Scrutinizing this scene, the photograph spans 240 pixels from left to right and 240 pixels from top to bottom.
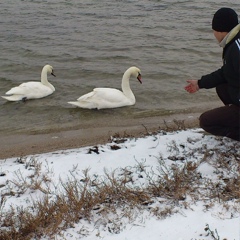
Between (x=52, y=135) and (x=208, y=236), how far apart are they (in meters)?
4.27

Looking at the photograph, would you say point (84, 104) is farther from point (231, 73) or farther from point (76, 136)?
point (231, 73)

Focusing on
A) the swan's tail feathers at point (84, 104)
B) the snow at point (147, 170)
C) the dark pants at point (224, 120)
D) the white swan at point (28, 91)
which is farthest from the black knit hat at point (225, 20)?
the white swan at point (28, 91)

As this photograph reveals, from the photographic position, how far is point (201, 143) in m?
5.21

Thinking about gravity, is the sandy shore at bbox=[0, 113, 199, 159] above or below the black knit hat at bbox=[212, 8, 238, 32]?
below

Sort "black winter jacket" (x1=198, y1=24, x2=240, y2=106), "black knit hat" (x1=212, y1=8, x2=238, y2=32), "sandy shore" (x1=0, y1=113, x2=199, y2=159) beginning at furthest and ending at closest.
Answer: "sandy shore" (x1=0, y1=113, x2=199, y2=159)
"black knit hat" (x1=212, y1=8, x2=238, y2=32)
"black winter jacket" (x1=198, y1=24, x2=240, y2=106)

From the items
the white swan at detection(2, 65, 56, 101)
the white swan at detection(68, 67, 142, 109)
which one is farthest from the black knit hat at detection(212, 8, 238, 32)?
the white swan at detection(2, 65, 56, 101)

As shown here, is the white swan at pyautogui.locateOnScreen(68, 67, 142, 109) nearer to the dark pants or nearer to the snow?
the snow

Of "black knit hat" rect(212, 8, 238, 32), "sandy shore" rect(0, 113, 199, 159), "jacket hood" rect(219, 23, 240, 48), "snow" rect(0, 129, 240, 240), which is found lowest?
"sandy shore" rect(0, 113, 199, 159)

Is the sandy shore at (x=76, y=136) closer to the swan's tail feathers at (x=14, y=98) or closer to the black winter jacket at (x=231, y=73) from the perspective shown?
the black winter jacket at (x=231, y=73)

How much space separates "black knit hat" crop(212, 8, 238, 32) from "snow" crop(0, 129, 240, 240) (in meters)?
1.37

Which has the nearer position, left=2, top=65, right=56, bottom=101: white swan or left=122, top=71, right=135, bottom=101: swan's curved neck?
left=122, top=71, right=135, bottom=101: swan's curved neck

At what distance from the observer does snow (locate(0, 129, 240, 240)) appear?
3537 mm

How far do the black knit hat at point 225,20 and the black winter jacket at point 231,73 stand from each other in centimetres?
15

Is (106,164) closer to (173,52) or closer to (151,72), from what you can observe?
(151,72)
